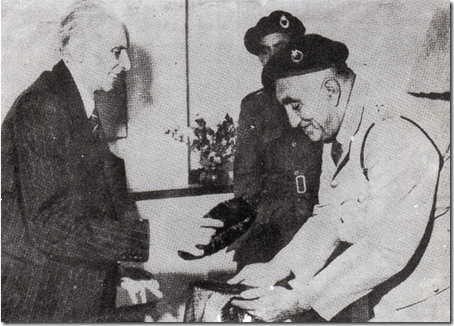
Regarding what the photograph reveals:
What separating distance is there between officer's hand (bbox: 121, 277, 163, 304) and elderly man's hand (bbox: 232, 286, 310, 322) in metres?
0.34

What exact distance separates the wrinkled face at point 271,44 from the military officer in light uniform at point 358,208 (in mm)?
40

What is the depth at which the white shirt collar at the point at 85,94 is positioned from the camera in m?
2.12

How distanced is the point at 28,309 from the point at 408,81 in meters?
1.89

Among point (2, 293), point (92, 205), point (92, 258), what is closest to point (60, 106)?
point (92, 205)

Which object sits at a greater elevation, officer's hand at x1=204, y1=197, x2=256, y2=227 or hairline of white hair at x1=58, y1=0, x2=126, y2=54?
hairline of white hair at x1=58, y1=0, x2=126, y2=54

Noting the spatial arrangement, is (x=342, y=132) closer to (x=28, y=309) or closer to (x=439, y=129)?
(x=439, y=129)

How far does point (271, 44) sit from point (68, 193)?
1074 mm

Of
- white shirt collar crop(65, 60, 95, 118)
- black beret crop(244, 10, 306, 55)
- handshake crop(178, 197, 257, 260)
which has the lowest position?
handshake crop(178, 197, 257, 260)

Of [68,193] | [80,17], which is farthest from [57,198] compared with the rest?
[80,17]

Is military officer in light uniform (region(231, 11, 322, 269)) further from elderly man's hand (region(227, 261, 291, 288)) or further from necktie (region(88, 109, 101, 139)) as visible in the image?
necktie (region(88, 109, 101, 139))

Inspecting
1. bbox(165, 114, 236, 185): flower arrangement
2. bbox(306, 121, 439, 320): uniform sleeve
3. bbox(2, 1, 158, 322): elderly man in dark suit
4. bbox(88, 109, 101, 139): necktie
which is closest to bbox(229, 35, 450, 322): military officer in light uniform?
bbox(306, 121, 439, 320): uniform sleeve

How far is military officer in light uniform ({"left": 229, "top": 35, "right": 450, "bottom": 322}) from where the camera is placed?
2.05 m

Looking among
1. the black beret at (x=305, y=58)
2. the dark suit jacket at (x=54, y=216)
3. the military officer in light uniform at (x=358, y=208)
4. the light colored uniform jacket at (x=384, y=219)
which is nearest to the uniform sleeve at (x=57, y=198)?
the dark suit jacket at (x=54, y=216)

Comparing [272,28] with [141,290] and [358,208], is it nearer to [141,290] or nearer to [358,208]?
[358,208]
